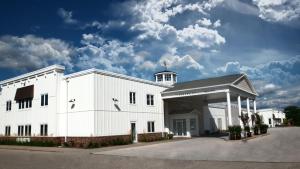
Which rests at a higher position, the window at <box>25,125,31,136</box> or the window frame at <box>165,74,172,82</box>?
the window frame at <box>165,74,172,82</box>

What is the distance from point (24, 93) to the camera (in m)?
30.5

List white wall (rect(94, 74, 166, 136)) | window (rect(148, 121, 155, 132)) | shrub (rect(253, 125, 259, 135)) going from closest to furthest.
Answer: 1. white wall (rect(94, 74, 166, 136))
2. window (rect(148, 121, 155, 132))
3. shrub (rect(253, 125, 259, 135))

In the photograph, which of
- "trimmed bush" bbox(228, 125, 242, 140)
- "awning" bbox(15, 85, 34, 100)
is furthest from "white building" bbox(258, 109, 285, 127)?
"awning" bbox(15, 85, 34, 100)

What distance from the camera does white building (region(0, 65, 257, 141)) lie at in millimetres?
24516

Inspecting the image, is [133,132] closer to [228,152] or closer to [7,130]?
[228,152]

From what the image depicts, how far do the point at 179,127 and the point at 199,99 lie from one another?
21.9 ft

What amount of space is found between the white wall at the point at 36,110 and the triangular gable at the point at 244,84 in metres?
18.0

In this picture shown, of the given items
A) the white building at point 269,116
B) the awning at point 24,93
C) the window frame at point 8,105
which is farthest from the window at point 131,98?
the white building at point 269,116

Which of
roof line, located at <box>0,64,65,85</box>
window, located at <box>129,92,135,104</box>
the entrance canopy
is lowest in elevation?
window, located at <box>129,92,135,104</box>

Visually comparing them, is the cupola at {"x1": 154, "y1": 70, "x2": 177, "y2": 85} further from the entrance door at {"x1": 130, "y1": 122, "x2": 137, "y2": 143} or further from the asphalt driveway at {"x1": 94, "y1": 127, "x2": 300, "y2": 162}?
the asphalt driveway at {"x1": 94, "y1": 127, "x2": 300, "y2": 162}

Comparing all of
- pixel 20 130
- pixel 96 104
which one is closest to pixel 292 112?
pixel 96 104

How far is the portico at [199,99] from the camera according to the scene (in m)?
28.2

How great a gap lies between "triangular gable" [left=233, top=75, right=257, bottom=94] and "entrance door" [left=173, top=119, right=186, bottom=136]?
8119mm

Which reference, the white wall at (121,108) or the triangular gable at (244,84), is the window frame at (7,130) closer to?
the white wall at (121,108)
